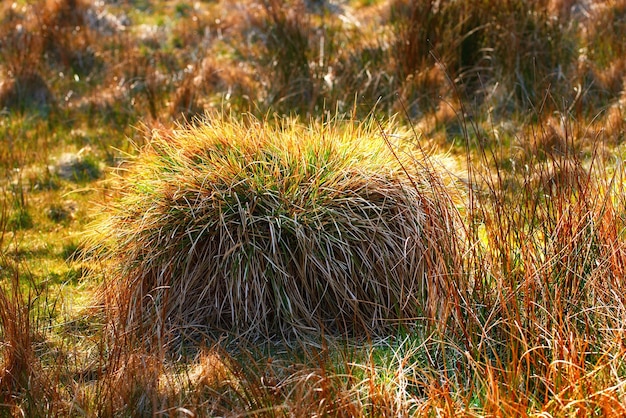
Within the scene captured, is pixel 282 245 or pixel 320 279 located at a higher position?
pixel 282 245

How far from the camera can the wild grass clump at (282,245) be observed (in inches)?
147

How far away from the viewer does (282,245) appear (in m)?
3.81

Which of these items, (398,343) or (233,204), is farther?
(233,204)

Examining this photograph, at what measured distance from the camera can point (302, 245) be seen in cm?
373

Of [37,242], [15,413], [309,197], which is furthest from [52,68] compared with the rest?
[15,413]

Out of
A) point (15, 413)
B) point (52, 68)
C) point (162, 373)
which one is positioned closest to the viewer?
point (15, 413)

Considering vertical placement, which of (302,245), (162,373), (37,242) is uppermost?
(302,245)

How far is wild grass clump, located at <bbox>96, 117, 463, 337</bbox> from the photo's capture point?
3734mm

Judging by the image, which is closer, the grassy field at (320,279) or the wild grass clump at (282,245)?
the grassy field at (320,279)

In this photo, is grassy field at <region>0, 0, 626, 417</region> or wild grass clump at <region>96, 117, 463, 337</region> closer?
grassy field at <region>0, 0, 626, 417</region>

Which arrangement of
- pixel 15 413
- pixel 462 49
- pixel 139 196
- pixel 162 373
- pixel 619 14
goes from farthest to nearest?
pixel 619 14
pixel 462 49
pixel 139 196
pixel 162 373
pixel 15 413

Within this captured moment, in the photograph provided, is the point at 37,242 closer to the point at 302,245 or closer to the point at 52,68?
the point at 302,245

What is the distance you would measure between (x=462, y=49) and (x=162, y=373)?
416 centimetres

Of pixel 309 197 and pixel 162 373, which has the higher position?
pixel 309 197
